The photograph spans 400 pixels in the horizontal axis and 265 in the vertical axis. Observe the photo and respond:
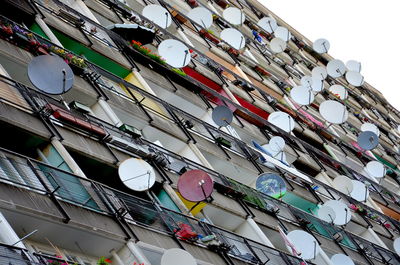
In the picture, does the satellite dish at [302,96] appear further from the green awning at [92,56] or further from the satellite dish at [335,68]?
the green awning at [92,56]

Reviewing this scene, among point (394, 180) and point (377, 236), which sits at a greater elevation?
point (394, 180)

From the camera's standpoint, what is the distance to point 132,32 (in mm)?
28797

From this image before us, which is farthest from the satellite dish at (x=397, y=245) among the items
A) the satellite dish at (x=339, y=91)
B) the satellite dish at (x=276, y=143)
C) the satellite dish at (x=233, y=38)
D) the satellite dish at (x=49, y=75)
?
the satellite dish at (x=49, y=75)

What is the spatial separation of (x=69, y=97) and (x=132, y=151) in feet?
9.05

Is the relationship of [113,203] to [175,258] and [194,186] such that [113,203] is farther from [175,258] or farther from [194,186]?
[194,186]

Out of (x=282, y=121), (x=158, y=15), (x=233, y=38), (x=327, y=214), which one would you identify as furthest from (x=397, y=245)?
(x=158, y=15)

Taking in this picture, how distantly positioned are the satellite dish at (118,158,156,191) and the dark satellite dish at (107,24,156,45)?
9447 millimetres

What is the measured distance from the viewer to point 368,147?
144 feet

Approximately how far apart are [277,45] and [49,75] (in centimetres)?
3351

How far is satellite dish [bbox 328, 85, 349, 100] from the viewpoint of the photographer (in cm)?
5200

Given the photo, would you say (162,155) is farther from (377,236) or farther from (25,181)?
(377,236)

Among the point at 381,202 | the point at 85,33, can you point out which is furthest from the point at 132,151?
the point at 381,202

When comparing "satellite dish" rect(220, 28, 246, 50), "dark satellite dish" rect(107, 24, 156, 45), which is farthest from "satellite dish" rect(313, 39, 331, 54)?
"dark satellite dish" rect(107, 24, 156, 45)

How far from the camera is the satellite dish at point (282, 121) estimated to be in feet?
118
